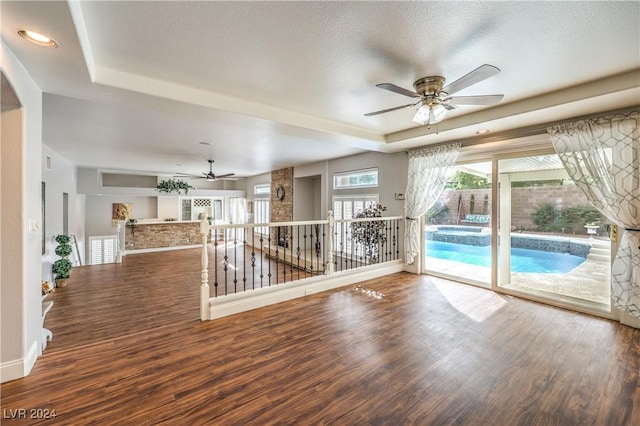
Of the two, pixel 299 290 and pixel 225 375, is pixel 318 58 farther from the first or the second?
pixel 299 290

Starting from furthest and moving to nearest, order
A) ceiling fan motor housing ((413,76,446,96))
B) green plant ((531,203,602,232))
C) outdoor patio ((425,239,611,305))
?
green plant ((531,203,602,232)), outdoor patio ((425,239,611,305)), ceiling fan motor housing ((413,76,446,96))

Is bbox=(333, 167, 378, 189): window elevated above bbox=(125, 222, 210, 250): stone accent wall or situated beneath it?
elevated above

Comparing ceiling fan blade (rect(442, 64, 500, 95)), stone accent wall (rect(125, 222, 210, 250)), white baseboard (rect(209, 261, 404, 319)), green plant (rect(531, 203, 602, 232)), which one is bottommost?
white baseboard (rect(209, 261, 404, 319))

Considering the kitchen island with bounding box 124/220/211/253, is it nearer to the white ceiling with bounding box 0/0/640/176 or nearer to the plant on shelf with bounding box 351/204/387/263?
the white ceiling with bounding box 0/0/640/176

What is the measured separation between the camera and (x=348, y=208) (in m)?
6.85

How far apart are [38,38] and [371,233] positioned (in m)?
5.02

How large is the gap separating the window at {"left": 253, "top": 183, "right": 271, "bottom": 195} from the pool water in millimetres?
6742

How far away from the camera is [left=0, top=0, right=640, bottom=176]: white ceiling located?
69.5 inches

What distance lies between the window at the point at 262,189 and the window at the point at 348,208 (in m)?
3.97

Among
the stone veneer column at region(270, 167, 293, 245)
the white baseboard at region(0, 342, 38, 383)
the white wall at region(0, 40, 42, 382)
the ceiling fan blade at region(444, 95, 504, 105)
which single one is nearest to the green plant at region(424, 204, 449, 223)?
the ceiling fan blade at region(444, 95, 504, 105)

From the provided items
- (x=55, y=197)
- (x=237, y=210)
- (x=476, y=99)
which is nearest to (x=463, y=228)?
(x=476, y=99)

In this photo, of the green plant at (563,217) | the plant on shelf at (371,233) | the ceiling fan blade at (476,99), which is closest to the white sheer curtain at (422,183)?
the plant on shelf at (371,233)

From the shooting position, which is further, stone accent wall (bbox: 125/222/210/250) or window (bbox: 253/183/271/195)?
window (bbox: 253/183/271/195)

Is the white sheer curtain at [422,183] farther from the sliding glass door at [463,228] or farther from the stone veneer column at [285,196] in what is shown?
the stone veneer column at [285,196]
